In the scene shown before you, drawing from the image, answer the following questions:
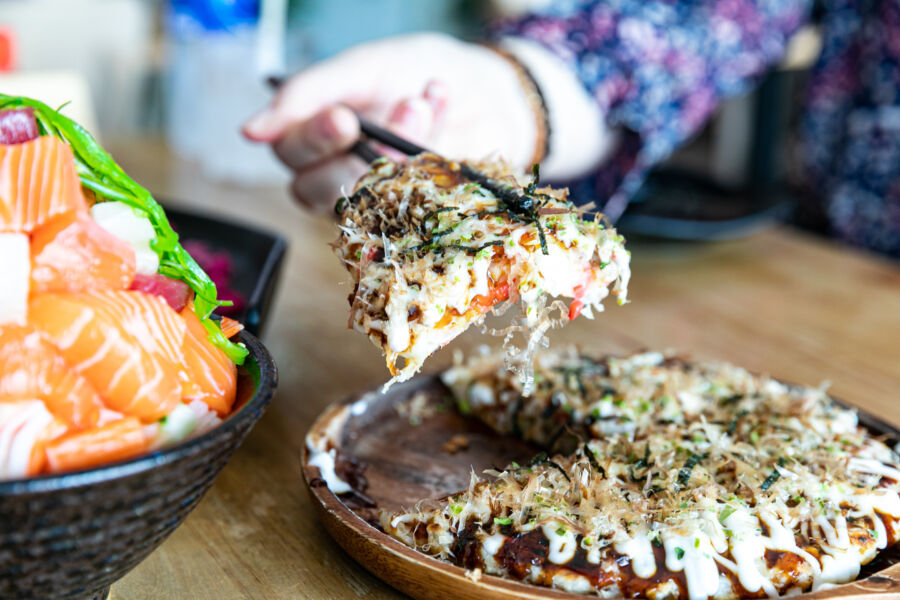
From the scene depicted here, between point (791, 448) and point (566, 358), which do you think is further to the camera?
point (566, 358)

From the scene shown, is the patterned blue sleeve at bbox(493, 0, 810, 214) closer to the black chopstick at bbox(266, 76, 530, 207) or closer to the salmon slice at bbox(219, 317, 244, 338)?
the black chopstick at bbox(266, 76, 530, 207)

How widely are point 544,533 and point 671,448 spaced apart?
265mm

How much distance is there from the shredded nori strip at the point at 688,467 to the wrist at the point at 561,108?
3.59ft

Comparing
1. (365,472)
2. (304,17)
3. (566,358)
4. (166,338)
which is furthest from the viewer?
(304,17)

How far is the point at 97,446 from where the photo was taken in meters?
0.58

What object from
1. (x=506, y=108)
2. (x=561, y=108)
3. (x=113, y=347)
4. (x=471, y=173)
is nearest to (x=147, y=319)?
(x=113, y=347)

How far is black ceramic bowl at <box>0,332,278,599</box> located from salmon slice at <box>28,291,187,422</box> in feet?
0.22

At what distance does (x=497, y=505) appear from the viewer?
0.83 metres

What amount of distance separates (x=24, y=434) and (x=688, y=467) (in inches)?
26.0

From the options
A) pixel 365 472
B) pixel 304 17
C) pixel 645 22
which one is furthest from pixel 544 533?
pixel 304 17

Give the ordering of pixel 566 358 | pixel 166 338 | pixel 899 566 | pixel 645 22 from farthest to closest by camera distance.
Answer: pixel 645 22, pixel 566 358, pixel 899 566, pixel 166 338

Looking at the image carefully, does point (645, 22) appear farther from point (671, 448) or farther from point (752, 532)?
point (752, 532)

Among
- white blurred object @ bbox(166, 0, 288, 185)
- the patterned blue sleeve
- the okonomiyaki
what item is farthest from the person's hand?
white blurred object @ bbox(166, 0, 288, 185)

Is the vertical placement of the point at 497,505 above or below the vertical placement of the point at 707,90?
below
